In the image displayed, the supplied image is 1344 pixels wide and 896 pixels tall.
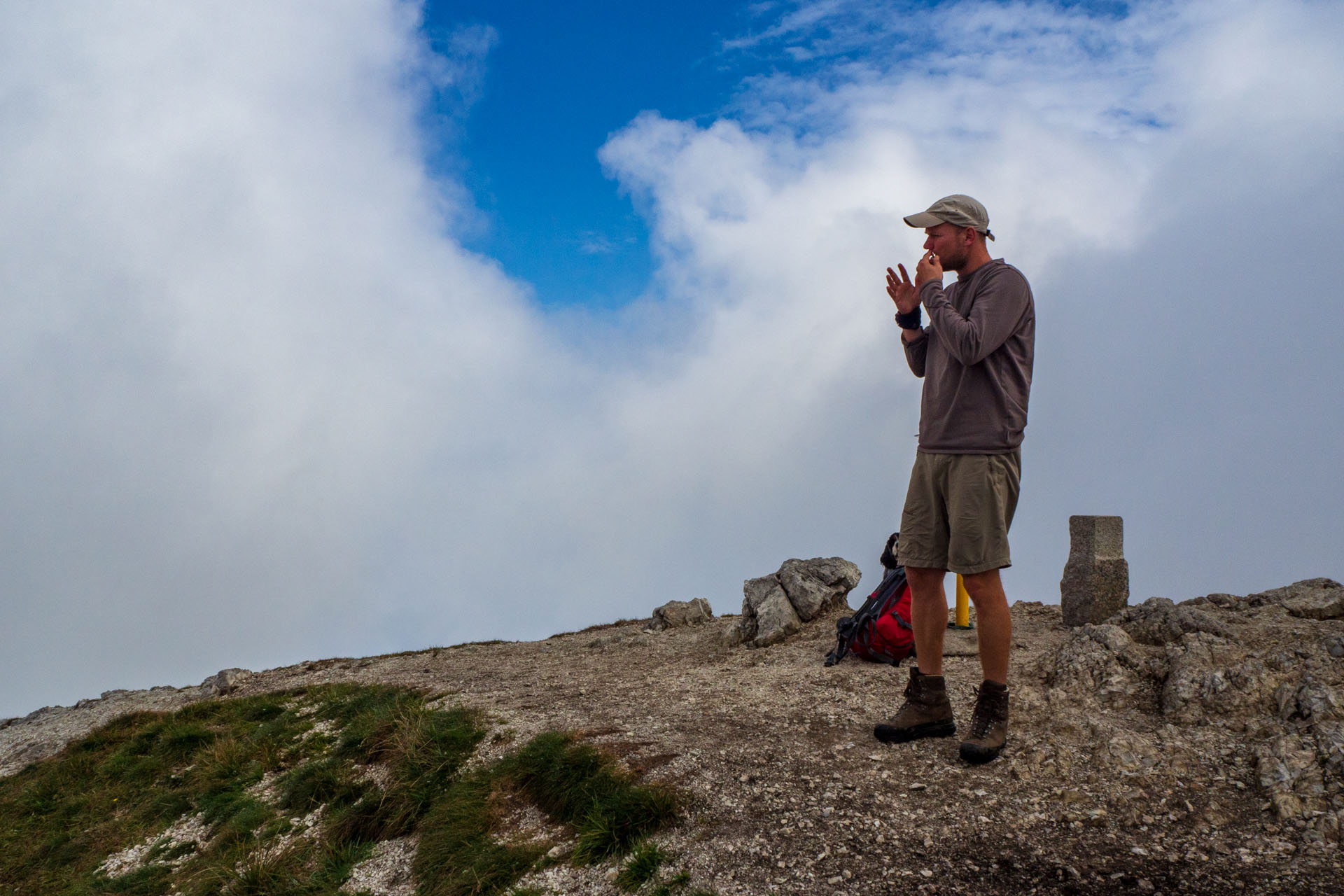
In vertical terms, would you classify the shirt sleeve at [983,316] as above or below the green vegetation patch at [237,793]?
above

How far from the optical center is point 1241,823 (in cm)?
521

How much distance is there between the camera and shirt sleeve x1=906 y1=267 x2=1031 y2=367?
5.72 meters

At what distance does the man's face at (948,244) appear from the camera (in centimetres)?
622

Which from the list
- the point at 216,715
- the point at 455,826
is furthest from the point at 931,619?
the point at 216,715

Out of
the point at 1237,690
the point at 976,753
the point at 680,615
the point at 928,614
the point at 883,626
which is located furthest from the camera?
the point at 680,615

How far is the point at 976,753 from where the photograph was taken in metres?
6.01

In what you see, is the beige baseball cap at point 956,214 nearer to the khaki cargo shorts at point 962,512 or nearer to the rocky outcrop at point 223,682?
the khaki cargo shorts at point 962,512

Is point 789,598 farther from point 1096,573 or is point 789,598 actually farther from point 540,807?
point 540,807

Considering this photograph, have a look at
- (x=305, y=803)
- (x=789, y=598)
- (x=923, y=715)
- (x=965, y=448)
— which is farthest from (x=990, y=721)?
(x=789, y=598)

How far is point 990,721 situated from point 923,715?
55 centimetres

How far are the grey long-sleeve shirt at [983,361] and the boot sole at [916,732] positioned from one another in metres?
2.20

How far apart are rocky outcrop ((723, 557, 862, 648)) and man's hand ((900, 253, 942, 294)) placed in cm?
847

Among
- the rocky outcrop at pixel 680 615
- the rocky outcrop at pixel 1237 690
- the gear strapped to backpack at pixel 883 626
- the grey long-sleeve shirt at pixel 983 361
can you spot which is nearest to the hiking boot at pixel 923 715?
the rocky outcrop at pixel 1237 690

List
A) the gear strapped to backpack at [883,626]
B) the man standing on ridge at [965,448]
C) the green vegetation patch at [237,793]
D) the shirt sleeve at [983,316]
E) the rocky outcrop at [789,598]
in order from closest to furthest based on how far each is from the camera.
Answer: the shirt sleeve at [983,316]
the man standing on ridge at [965,448]
the green vegetation patch at [237,793]
the gear strapped to backpack at [883,626]
the rocky outcrop at [789,598]
